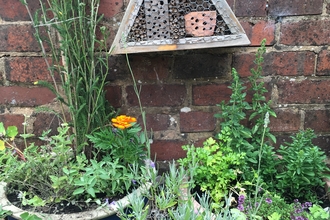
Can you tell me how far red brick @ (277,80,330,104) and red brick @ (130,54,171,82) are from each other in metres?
0.39

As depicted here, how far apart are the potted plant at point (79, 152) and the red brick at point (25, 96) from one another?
0.41 feet

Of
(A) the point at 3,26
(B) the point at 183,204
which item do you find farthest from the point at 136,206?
(A) the point at 3,26

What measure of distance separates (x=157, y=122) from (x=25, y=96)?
1.55ft

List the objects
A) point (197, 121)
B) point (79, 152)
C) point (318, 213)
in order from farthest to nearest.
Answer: point (197, 121), point (79, 152), point (318, 213)

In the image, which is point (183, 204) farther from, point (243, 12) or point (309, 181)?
point (243, 12)

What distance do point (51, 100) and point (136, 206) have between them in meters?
0.56

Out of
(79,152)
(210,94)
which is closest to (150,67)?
(210,94)

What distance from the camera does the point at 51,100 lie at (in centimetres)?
111

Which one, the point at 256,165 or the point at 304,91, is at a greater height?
the point at 304,91

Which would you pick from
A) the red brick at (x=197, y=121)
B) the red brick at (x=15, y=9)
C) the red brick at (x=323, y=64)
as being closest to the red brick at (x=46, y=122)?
the red brick at (x=15, y=9)

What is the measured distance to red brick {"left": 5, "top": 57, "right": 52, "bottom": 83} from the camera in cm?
107

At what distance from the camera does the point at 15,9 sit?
103cm

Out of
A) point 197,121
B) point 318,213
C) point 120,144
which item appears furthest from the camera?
point 197,121

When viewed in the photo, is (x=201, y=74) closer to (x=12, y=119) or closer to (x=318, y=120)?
(x=318, y=120)
